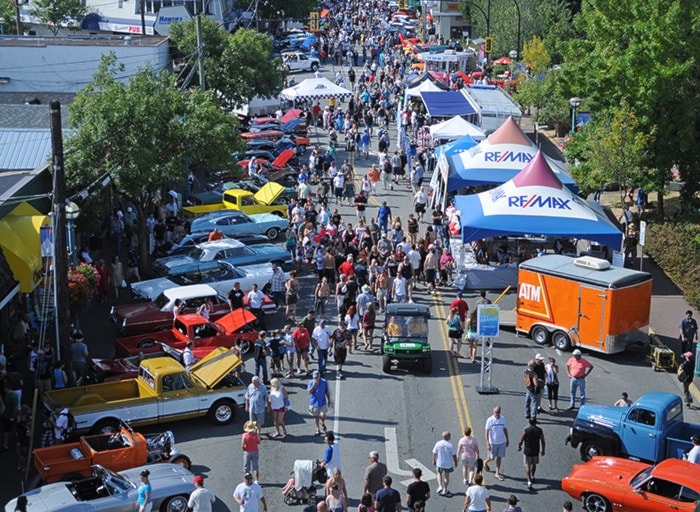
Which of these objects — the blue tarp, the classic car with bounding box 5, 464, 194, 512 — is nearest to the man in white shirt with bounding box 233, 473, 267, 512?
the classic car with bounding box 5, 464, 194, 512

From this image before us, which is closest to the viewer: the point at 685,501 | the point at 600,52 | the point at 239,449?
the point at 685,501

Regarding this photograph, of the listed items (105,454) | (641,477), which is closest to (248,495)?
(105,454)

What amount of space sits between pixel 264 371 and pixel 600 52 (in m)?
21.3

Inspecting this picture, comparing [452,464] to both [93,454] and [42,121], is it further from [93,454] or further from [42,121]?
[42,121]

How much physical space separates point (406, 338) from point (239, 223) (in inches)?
512

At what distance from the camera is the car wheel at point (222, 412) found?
873 inches

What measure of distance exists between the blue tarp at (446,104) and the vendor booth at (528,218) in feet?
61.8

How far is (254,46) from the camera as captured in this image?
2105 inches

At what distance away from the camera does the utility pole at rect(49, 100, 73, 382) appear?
850 inches

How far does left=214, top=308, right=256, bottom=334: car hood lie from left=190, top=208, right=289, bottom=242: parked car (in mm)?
8785

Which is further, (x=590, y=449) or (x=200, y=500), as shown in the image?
(x=590, y=449)

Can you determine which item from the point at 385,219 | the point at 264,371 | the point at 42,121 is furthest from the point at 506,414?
the point at 42,121

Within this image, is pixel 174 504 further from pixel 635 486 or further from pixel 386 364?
pixel 386 364

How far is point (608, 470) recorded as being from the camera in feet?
61.1
